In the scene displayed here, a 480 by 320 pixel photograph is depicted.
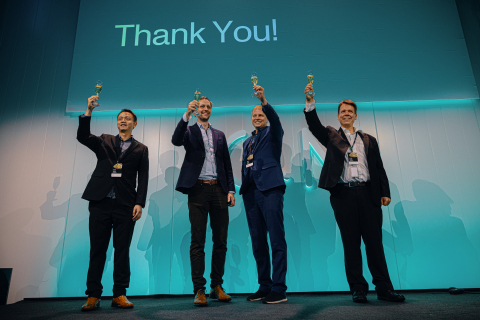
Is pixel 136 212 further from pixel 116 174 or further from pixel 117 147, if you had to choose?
pixel 117 147

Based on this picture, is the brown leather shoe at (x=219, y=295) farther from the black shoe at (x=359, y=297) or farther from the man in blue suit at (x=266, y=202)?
the black shoe at (x=359, y=297)

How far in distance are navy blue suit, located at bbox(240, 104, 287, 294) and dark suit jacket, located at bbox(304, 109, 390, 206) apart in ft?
0.96

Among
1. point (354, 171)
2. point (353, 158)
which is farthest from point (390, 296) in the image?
point (353, 158)

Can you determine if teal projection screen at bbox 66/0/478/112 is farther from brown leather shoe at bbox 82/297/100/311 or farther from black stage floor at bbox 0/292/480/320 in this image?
black stage floor at bbox 0/292/480/320

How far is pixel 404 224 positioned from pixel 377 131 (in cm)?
104

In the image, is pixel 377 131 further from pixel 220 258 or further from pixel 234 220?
pixel 220 258

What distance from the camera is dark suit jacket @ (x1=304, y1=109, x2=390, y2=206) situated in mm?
2383

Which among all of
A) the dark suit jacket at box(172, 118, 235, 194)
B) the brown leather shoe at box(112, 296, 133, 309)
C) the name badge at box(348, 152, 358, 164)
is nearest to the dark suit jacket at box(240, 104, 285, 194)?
the dark suit jacket at box(172, 118, 235, 194)

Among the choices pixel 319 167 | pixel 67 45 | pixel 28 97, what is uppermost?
pixel 67 45

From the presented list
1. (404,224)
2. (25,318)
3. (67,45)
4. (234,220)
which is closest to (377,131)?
(404,224)

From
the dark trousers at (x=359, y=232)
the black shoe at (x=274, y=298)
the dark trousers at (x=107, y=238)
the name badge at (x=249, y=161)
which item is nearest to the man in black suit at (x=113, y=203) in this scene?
the dark trousers at (x=107, y=238)

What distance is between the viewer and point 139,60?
3.77 m

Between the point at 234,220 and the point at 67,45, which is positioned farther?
the point at 67,45

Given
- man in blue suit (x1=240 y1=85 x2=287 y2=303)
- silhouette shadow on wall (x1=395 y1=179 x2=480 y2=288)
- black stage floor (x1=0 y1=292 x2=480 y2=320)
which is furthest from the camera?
silhouette shadow on wall (x1=395 y1=179 x2=480 y2=288)
